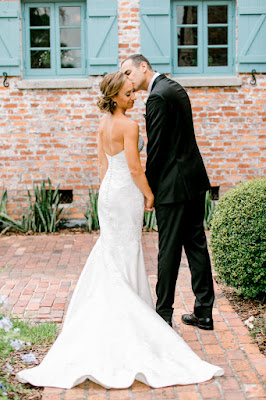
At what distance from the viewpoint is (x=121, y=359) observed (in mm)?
3617

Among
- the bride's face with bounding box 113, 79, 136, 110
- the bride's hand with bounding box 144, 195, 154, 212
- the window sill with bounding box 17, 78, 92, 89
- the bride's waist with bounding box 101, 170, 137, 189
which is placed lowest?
the bride's hand with bounding box 144, 195, 154, 212

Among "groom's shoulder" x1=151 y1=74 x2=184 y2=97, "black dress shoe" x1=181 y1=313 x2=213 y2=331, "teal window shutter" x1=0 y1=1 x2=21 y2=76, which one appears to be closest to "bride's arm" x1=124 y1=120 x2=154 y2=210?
"groom's shoulder" x1=151 y1=74 x2=184 y2=97

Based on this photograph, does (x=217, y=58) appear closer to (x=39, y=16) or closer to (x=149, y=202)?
(x=39, y=16)

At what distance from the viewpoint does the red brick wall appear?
8562 millimetres

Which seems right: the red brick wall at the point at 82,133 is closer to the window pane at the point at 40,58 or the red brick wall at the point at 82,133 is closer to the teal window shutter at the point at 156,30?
the teal window shutter at the point at 156,30

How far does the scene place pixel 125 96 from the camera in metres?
3.96

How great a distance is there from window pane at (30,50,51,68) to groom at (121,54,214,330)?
490 centimetres

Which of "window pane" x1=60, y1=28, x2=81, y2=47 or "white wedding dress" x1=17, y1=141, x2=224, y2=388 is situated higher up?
"window pane" x1=60, y1=28, x2=81, y2=47

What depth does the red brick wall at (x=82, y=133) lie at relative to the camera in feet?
28.1

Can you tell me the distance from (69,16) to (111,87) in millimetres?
5290

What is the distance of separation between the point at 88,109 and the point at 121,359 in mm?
5522

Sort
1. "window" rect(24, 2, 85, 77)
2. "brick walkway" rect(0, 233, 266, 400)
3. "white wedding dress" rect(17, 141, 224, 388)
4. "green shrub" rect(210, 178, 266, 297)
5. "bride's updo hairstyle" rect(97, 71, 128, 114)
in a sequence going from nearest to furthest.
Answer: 1. "brick walkway" rect(0, 233, 266, 400)
2. "white wedding dress" rect(17, 141, 224, 388)
3. "bride's updo hairstyle" rect(97, 71, 128, 114)
4. "green shrub" rect(210, 178, 266, 297)
5. "window" rect(24, 2, 85, 77)

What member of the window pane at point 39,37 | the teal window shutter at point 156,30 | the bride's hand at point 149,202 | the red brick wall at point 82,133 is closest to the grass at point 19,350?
the bride's hand at point 149,202

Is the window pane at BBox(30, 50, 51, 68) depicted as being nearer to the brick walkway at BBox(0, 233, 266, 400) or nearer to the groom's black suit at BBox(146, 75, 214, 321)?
the brick walkway at BBox(0, 233, 266, 400)
